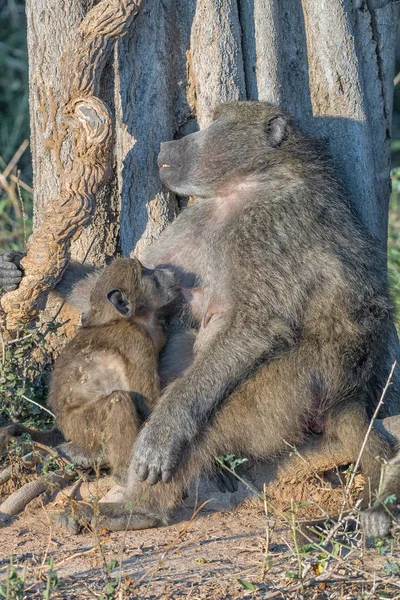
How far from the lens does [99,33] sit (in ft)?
12.5

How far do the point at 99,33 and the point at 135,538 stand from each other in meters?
2.07

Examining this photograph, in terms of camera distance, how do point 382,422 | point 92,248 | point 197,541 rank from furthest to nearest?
point 92,248 < point 382,422 < point 197,541

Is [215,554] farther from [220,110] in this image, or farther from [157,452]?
[220,110]

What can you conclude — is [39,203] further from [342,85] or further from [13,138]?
[13,138]

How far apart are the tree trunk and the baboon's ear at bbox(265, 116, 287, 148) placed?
13.6 inches

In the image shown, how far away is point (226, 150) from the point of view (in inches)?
156

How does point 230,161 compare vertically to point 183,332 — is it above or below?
above

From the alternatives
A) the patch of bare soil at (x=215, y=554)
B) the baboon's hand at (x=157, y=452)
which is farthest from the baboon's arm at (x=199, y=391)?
the patch of bare soil at (x=215, y=554)

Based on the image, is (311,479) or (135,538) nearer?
(135,538)

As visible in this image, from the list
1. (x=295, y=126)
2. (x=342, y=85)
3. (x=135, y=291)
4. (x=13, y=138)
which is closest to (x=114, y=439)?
(x=135, y=291)

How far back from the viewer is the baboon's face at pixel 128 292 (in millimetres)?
3734

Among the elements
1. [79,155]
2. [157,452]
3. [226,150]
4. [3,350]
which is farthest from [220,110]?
[157,452]

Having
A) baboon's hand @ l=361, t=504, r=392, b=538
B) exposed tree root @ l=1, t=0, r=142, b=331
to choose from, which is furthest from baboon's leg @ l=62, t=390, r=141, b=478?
baboon's hand @ l=361, t=504, r=392, b=538

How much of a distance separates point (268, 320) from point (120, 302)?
62 centimetres
